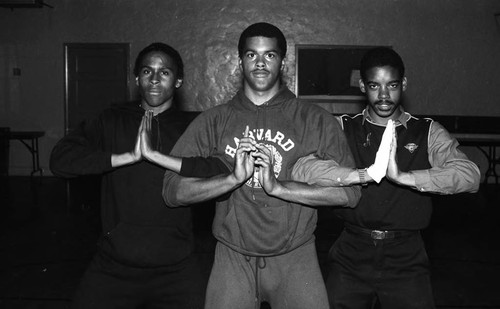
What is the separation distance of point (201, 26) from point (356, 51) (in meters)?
3.05

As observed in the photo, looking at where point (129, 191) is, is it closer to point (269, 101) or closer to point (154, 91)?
point (154, 91)

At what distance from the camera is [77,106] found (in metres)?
9.82

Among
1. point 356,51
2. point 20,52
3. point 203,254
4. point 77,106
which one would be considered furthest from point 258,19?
point 203,254

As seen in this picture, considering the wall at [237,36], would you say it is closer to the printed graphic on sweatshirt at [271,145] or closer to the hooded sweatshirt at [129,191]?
the hooded sweatshirt at [129,191]

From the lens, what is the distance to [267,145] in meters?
2.24

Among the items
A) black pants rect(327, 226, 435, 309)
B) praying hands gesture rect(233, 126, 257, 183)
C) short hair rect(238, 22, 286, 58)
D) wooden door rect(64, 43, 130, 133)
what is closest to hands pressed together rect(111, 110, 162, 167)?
praying hands gesture rect(233, 126, 257, 183)

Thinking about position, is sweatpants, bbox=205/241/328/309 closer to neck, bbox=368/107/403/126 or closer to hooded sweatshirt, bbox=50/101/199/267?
hooded sweatshirt, bbox=50/101/199/267

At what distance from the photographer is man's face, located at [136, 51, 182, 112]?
Answer: 259cm

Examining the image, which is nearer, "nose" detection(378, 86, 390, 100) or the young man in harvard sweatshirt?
the young man in harvard sweatshirt

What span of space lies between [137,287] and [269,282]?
68cm

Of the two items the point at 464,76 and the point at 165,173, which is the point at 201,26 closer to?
the point at 464,76

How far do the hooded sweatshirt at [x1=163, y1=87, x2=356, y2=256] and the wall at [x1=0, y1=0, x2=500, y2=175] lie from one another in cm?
742

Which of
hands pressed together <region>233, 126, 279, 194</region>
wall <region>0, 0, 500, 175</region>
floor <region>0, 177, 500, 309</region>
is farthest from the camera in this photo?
wall <region>0, 0, 500, 175</region>

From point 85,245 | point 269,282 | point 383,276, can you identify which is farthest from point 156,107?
point 85,245
